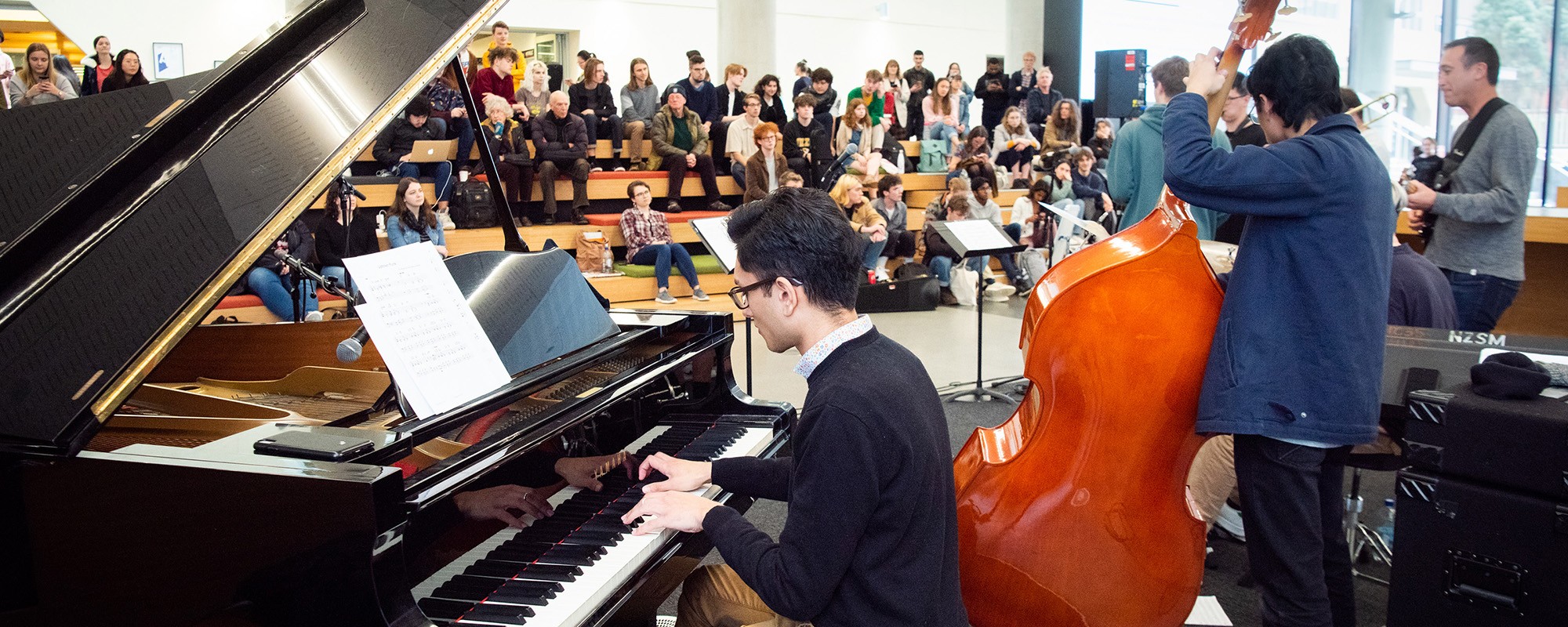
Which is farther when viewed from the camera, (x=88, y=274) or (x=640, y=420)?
(x=640, y=420)

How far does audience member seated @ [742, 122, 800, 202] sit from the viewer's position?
31.7ft

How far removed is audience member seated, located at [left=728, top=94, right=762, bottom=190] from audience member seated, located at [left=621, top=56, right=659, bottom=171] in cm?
80

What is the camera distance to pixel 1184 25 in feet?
51.8

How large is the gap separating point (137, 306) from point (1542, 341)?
11.0ft

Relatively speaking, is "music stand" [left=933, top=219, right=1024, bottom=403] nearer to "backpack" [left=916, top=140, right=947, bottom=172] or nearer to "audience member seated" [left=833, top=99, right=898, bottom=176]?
"audience member seated" [left=833, top=99, right=898, bottom=176]

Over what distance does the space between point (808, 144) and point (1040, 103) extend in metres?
4.20

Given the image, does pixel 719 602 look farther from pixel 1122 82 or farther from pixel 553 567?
pixel 1122 82

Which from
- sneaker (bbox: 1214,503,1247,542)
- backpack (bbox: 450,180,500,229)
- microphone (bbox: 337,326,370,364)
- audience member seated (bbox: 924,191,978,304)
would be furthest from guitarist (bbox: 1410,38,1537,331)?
backpack (bbox: 450,180,500,229)

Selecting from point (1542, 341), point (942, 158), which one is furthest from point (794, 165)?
point (1542, 341)

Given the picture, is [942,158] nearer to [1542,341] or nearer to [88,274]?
[1542,341]

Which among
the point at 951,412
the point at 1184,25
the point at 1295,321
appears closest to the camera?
the point at 1295,321

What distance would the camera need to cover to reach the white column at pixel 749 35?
443 inches

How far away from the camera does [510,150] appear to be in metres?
8.80

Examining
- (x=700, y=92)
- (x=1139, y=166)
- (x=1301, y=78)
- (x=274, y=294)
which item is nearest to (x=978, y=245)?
(x=1139, y=166)
